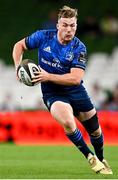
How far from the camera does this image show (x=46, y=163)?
507 inches

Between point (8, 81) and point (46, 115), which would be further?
point (8, 81)

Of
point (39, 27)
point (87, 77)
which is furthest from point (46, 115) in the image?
point (39, 27)

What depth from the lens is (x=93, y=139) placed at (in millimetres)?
11258

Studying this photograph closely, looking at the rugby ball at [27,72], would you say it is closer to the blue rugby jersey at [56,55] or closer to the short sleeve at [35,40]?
the blue rugby jersey at [56,55]

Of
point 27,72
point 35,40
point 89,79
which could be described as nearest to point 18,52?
point 35,40

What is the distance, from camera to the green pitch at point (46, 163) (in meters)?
10.4

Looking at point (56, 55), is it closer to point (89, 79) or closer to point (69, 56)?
point (69, 56)

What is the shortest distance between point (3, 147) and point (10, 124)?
1.95 metres

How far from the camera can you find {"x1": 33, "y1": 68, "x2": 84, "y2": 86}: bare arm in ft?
33.9

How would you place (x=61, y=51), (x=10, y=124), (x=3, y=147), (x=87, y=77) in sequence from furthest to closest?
(x=87, y=77)
(x=10, y=124)
(x=3, y=147)
(x=61, y=51)

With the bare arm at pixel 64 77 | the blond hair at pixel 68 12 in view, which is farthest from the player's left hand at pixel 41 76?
the blond hair at pixel 68 12

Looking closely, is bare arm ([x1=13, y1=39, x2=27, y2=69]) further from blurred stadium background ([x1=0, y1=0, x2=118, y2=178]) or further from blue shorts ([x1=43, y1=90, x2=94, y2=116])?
blurred stadium background ([x1=0, y1=0, x2=118, y2=178])

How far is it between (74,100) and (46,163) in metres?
2.25

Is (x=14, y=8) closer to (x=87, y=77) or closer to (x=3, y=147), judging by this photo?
(x=87, y=77)
